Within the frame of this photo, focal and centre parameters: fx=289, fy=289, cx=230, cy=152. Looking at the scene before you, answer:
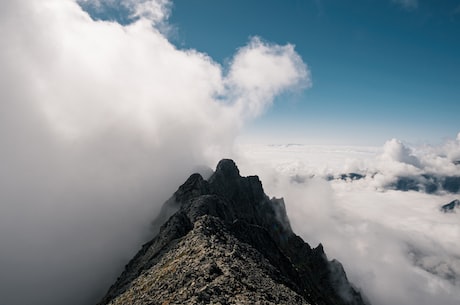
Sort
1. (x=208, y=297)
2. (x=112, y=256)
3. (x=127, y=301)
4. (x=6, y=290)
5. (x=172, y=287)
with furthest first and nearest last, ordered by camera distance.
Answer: (x=112, y=256) → (x=6, y=290) → (x=127, y=301) → (x=172, y=287) → (x=208, y=297)

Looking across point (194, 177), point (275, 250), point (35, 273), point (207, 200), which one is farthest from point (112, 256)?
point (275, 250)

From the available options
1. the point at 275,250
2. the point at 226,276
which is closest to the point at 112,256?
the point at 275,250

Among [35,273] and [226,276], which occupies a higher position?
[35,273]

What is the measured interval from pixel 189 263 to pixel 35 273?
640 feet

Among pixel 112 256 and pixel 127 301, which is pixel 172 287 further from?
pixel 112 256

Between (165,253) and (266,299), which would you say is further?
(165,253)

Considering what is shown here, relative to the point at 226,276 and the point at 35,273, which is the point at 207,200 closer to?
the point at 226,276

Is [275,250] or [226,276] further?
[275,250]

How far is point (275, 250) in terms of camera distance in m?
120

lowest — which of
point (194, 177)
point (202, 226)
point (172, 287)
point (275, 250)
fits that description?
point (172, 287)

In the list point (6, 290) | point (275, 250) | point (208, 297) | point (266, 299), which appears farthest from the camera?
point (6, 290)

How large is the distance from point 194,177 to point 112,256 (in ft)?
265

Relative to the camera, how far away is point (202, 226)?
271 feet

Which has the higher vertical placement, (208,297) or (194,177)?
(194,177)
